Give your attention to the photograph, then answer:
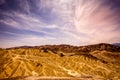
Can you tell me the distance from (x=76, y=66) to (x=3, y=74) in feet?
198

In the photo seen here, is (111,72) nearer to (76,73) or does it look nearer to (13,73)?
(76,73)

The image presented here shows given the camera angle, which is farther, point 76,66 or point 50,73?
point 76,66

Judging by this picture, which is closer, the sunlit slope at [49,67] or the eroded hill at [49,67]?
the eroded hill at [49,67]

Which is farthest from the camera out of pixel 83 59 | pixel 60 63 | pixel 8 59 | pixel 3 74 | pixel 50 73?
pixel 83 59

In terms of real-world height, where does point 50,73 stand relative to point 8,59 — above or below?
below

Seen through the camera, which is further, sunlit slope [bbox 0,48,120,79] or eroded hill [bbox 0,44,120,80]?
sunlit slope [bbox 0,48,120,79]

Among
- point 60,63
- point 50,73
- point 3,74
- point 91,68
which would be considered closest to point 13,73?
point 3,74

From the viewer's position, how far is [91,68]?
14600 cm

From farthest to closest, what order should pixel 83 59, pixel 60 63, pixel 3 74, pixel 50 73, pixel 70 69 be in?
pixel 83 59 → pixel 60 63 → pixel 70 69 → pixel 50 73 → pixel 3 74

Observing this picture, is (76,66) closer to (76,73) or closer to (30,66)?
(76,73)

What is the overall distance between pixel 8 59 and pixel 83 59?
239 feet

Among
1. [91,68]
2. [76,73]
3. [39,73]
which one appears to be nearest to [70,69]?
[76,73]

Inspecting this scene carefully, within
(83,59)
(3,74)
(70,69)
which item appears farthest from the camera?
(83,59)

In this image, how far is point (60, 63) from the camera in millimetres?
147000
